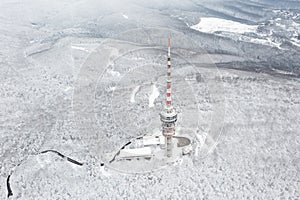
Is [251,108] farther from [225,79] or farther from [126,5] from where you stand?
[126,5]

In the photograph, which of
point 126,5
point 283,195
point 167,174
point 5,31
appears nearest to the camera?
point 283,195

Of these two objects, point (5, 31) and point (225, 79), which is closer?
point (225, 79)

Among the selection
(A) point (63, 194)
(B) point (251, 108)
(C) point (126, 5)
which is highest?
(C) point (126, 5)

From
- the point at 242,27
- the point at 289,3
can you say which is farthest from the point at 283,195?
the point at 289,3

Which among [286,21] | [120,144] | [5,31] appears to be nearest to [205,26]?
[286,21]

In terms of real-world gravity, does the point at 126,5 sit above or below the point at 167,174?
above

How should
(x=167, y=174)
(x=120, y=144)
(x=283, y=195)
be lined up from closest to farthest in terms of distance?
(x=283, y=195) → (x=167, y=174) → (x=120, y=144)
